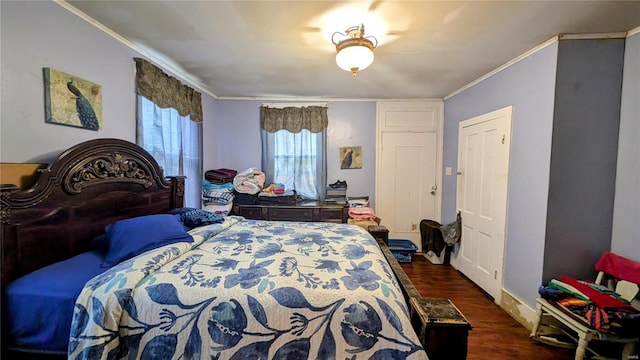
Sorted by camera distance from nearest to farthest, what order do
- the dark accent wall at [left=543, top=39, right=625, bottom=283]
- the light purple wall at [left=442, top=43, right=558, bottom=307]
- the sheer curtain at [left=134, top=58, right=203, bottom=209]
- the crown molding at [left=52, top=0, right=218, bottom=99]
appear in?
the crown molding at [left=52, top=0, right=218, bottom=99] < the dark accent wall at [left=543, top=39, right=625, bottom=283] < the light purple wall at [left=442, top=43, right=558, bottom=307] < the sheer curtain at [left=134, top=58, right=203, bottom=209]

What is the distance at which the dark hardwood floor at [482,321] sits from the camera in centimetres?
184

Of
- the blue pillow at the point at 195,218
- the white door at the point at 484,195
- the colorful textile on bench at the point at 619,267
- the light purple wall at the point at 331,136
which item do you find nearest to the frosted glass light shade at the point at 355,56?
the white door at the point at 484,195

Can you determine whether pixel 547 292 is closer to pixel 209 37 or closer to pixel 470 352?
pixel 470 352

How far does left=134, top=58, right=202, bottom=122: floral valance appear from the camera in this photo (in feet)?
7.16

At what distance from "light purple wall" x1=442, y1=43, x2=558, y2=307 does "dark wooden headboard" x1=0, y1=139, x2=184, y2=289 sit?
126 inches

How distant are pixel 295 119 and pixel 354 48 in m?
2.04

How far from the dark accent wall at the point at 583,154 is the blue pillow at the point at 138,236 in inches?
109

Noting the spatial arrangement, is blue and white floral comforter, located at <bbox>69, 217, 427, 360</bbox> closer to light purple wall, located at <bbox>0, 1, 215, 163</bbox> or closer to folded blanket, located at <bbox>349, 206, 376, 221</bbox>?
light purple wall, located at <bbox>0, 1, 215, 163</bbox>

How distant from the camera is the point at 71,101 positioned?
161 centimetres

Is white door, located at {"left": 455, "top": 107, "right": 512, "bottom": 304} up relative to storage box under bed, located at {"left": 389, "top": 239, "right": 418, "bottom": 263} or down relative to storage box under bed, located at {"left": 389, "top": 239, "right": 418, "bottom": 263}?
up

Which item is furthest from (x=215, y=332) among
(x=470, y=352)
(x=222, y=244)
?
(x=470, y=352)

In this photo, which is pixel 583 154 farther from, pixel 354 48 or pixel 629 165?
pixel 354 48

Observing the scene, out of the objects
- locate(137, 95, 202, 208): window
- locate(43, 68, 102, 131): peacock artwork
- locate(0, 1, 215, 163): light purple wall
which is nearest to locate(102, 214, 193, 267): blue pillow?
locate(0, 1, 215, 163): light purple wall

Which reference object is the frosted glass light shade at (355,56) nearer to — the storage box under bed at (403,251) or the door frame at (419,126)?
the door frame at (419,126)
